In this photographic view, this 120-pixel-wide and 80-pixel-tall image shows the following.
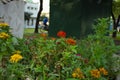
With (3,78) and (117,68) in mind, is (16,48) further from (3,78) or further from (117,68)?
(117,68)

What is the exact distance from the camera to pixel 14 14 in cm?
771

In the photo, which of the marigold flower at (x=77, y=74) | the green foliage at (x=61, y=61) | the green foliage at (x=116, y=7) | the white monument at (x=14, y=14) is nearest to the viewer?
the marigold flower at (x=77, y=74)

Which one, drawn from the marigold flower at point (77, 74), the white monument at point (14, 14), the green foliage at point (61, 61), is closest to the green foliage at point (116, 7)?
the white monument at point (14, 14)

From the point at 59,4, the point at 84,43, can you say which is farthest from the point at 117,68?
the point at 59,4

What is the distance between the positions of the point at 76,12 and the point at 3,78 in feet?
51.8

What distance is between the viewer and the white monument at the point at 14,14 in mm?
Answer: 7645

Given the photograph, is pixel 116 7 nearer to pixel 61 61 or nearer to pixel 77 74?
pixel 61 61

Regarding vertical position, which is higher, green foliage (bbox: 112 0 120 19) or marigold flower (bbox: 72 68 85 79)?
green foliage (bbox: 112 0 120 19)

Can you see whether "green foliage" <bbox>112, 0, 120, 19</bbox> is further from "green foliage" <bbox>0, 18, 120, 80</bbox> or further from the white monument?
"green foliage" <bbox>0, 18, 120, 80</bbox>

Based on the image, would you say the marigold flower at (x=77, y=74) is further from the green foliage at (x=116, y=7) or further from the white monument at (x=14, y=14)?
the green foliage at (x=116, y=7)

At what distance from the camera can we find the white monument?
301 inches

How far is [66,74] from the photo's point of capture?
153 inches

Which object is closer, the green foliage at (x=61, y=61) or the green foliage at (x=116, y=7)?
the green foliage at (x=61, y=61)

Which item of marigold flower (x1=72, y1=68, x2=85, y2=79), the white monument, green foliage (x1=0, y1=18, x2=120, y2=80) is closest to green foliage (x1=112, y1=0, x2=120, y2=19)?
the white monument
